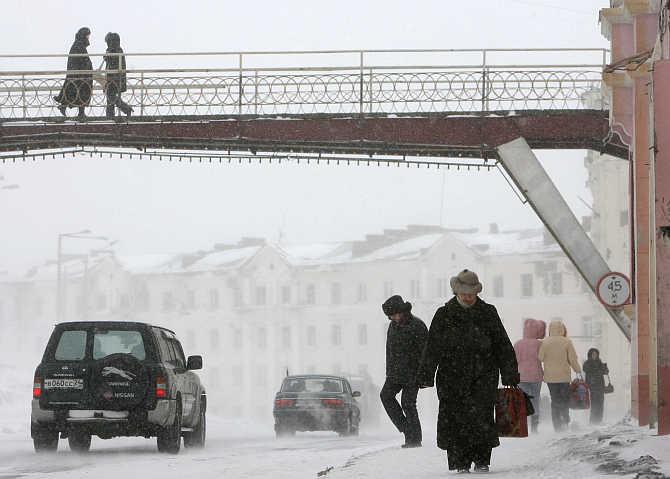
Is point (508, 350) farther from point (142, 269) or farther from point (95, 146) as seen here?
point (142, 269)

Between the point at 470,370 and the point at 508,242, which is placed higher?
the point at 508,242

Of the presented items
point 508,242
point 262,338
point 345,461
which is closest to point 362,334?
point 262,338

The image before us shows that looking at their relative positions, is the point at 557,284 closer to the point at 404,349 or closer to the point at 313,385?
the point at 313,385

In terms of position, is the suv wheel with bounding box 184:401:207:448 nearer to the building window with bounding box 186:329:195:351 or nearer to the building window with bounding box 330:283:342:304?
the building window with bounding box 330:283:342:304

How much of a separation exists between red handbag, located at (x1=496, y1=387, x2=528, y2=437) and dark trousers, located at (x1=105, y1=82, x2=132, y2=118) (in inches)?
685

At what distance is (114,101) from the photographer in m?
28.1

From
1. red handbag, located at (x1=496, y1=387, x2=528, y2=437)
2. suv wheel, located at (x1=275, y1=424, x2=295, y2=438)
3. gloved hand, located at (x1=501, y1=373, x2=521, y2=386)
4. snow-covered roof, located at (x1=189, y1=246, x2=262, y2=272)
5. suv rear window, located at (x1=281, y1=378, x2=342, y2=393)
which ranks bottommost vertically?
suv wheel, located at (x1=275, y1=424, x2=295, y2=438)

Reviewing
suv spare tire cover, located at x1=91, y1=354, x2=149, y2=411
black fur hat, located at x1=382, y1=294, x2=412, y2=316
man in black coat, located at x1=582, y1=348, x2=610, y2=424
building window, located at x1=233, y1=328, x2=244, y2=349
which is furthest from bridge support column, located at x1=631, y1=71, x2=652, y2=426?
building window, located at x1=233, y1=328, x2=244, y2=349

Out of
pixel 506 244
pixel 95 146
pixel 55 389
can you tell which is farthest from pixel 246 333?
pixel 55 389

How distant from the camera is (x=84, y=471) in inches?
596

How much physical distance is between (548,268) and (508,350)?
100765 millimetres

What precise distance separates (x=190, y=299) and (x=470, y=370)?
121993mm

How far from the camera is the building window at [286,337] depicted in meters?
124

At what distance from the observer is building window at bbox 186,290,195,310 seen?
132375 mm
